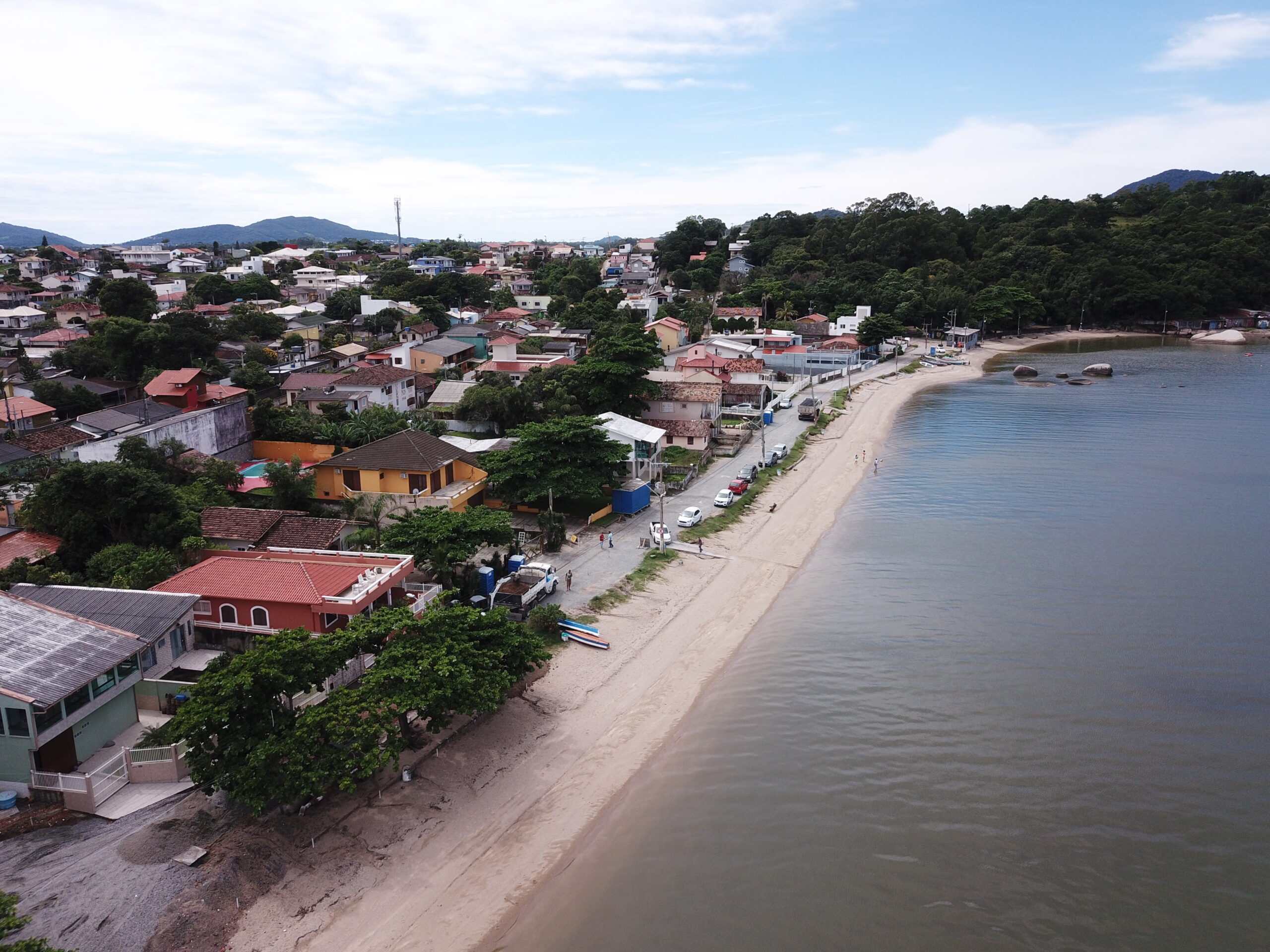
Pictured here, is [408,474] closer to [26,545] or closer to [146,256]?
[26,545]

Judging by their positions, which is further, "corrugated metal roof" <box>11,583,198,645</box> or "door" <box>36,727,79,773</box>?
"corrugated metal roof" <box>11,583,198,645</box>

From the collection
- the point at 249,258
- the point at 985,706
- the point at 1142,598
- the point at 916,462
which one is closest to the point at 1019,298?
the point at 916,462

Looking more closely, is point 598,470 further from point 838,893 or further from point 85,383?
point 85,383

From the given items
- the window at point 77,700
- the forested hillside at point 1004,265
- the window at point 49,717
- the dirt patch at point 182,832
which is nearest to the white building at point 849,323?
the forested hillside at point 1004,265

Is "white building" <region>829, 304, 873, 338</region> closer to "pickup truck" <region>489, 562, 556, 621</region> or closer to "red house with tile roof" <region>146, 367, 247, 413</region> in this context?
"red house with tile roof" <region>146, 367, 247, 413</region>

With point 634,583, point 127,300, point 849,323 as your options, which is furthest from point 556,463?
point 849,323

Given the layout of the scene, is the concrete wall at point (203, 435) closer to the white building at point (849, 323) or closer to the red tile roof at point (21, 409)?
the red tile roof at point (21, 409)

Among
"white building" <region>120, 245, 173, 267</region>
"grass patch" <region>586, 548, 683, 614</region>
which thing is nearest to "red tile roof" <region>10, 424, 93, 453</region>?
"grass patch" <region>586, 548, 683, 614</region>
